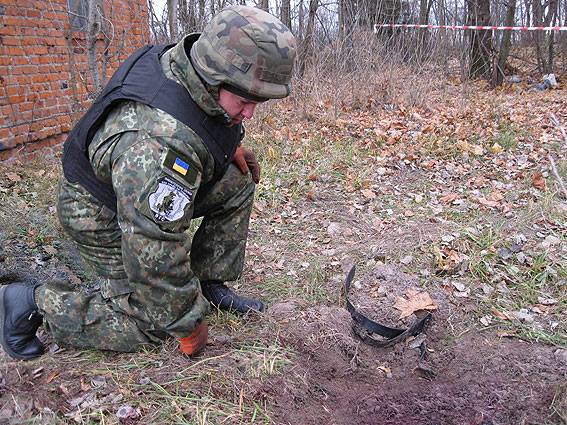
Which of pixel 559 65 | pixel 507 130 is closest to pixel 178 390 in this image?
pixel 507 130

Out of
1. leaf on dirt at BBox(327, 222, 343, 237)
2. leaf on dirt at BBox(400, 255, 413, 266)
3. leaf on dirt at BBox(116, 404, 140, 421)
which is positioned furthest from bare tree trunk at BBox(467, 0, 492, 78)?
leaf on dirt at BBox(116, 404, 140, 421)

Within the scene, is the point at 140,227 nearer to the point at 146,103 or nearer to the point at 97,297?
the point at 146,103

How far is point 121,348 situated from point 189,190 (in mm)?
802

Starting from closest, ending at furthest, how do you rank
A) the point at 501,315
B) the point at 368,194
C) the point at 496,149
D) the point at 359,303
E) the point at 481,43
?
the point at 501,315
the point at 359,303
the point at 368,194
the point at 496,149
the point at 481,43

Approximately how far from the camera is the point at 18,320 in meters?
2.05

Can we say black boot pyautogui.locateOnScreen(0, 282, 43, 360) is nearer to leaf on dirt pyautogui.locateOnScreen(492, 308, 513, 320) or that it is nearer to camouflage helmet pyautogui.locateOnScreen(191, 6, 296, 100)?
camouflage helmet pyautogui.locateOnScreen(191, 6, 296, 100)

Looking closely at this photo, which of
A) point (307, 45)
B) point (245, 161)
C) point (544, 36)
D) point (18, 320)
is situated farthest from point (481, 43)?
point (18, 320)

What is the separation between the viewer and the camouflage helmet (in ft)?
5.74

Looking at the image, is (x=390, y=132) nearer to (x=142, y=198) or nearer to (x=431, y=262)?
(x=431, y=262)

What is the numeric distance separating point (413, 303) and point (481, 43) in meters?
8.18

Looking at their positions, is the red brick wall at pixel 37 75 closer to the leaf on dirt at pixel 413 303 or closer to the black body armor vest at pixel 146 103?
the black body armor vest at pixel 146 103

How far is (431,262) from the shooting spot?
9.74ft

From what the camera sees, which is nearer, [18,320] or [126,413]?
[126,413]

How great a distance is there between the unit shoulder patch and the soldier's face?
35 centimetres
